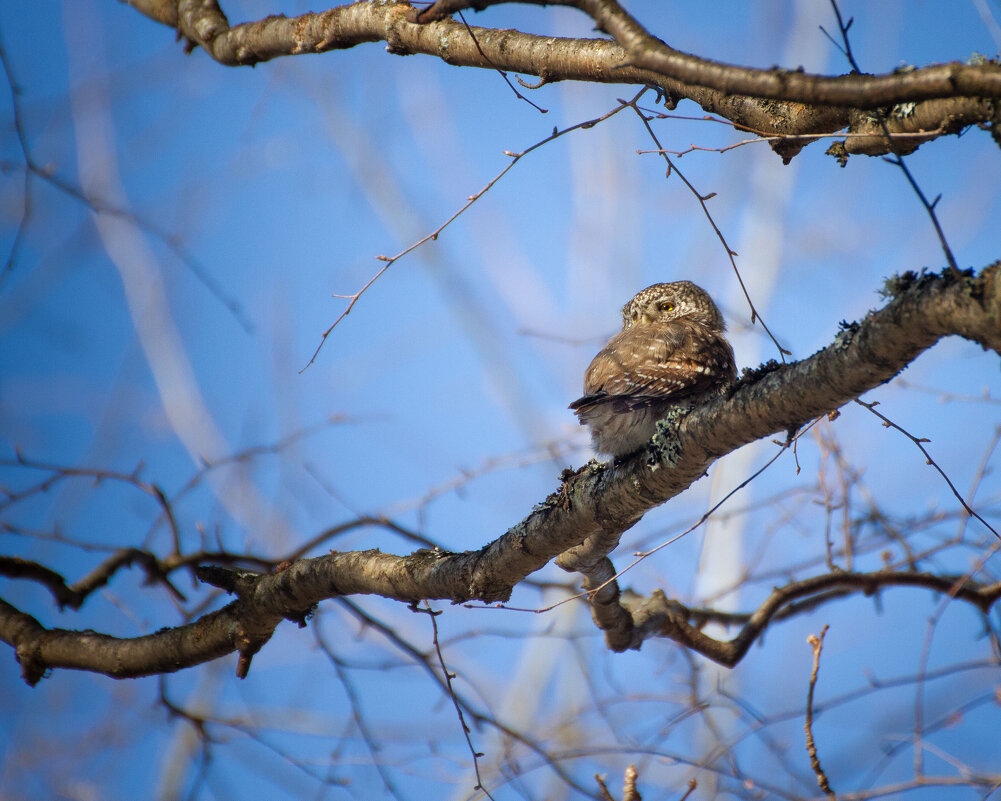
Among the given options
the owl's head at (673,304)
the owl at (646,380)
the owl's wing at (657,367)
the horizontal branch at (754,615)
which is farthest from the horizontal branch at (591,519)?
the owl's head at (673,304)

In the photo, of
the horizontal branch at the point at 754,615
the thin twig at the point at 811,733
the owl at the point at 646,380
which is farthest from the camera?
the horizontal branch at the point at 754,615

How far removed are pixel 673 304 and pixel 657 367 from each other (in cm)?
161

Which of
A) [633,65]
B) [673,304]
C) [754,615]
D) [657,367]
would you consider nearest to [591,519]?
[657,367]

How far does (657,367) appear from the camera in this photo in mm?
3352

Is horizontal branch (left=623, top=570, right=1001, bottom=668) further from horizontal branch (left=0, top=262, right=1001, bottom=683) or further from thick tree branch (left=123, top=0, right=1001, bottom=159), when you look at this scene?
thick tree branch (left=123, top=0, right=1001, bottom=159)

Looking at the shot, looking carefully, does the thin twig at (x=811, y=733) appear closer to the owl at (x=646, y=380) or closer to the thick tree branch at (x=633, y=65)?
the owl at (x=646, y=380)

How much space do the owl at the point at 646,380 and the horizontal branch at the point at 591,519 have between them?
0.27 meters

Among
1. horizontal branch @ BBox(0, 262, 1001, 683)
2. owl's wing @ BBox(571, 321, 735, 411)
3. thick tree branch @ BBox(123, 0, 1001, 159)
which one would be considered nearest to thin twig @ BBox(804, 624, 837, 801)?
horizontal branch @ BBox(0, 262, 1001, 683)

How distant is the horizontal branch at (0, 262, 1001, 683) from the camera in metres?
1.80

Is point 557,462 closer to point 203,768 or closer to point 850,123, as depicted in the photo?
point 203,768

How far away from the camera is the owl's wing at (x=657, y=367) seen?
3.21 meters

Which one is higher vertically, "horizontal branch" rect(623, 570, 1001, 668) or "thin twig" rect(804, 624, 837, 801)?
"horizontal branch" rect(623, 570, 1001, 668)

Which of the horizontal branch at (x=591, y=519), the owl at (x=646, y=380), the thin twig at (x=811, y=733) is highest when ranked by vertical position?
the owl at (x=646, y=380)

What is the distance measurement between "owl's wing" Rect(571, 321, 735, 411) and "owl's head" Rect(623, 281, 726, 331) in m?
0.83
